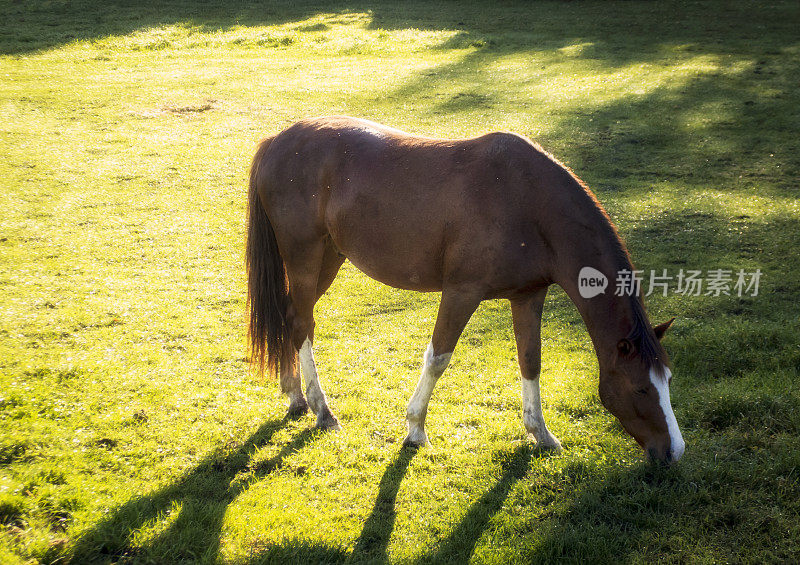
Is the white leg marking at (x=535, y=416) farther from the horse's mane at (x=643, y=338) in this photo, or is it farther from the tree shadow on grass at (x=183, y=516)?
the tree shadow on grass at (x=183, y=516)

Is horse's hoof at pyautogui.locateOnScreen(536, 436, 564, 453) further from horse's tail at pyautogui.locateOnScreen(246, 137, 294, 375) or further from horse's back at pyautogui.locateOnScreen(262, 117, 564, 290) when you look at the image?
horse's tail at pyautogui.locateOnScreen(246, 137, 294, 375)

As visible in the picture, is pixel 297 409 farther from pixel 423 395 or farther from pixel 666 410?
pixel 666 410

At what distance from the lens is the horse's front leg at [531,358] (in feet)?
15.8

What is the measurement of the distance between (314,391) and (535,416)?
1.87m

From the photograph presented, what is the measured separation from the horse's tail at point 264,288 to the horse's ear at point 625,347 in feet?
9.36

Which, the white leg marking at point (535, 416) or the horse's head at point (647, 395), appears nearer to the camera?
the horse's head at point (647, 395)

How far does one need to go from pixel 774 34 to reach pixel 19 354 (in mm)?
22284

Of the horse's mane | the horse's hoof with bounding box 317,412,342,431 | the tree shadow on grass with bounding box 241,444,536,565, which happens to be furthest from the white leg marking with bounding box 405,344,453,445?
the horse's mane

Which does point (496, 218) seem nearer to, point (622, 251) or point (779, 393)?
point (622, 251)

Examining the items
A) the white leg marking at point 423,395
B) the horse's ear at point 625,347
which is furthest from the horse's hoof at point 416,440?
the horse's ear at point 625,347

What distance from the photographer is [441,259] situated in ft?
15.4

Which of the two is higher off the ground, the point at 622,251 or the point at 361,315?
the point at 622,251

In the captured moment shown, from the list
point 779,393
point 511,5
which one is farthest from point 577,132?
point 511,5

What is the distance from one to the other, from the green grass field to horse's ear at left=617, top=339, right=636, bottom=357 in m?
0.78
